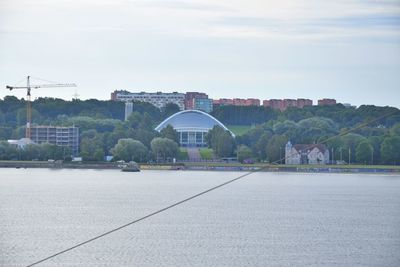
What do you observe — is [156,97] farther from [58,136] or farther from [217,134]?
[217,134]

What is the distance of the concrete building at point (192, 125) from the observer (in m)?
78.6

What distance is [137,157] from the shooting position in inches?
2377

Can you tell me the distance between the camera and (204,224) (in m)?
26.9

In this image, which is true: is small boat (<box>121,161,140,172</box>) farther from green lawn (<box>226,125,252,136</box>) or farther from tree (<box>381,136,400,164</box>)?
green lawn (<box>226,125,252,136</box>)

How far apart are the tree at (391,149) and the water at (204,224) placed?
11.6 meters

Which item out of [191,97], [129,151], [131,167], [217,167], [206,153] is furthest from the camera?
[191,97]

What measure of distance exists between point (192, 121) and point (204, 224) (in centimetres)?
5496

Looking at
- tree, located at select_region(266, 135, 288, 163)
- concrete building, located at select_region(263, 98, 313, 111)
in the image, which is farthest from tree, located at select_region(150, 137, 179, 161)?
concrete building, located at select_region(263, 98, 313, 111)

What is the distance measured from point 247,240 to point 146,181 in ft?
73.4

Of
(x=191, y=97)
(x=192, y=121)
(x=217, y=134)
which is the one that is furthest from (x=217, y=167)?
(x=191, y=97)

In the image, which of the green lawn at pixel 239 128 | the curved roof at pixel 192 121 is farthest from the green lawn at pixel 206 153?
the curved roof at pixel 192 121

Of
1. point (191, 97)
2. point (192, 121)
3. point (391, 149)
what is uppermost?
point (191, 97)

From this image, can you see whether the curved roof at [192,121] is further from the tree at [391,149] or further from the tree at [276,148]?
the tree at [391,149]

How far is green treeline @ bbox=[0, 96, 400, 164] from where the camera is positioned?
58.7 metres
